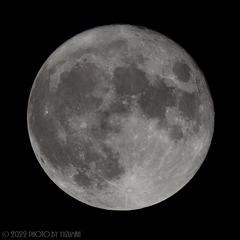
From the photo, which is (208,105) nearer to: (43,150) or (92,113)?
(92,113)

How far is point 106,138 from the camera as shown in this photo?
4.88 m

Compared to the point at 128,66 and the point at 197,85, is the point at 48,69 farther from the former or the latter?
the point at 197,85

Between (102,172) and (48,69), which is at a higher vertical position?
(48,69)

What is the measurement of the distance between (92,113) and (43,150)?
3.74ft

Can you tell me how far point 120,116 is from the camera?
4828 mm

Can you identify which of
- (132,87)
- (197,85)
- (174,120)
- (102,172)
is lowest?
(102,172)

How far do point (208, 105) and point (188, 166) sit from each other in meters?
1.02

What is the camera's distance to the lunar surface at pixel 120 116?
4.87 meters

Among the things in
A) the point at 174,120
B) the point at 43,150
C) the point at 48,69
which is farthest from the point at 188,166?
the point at 48,69

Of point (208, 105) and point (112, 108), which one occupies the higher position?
point (208, 105)

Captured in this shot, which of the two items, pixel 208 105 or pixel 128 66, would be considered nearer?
pixel 128 66

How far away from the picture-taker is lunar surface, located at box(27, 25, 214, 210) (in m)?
4.87

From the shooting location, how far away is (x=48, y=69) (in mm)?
5500

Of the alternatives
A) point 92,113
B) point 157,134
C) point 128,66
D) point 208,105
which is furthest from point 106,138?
point 208,105
